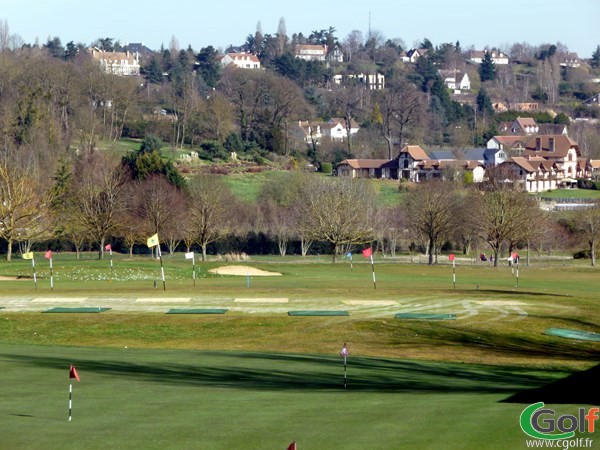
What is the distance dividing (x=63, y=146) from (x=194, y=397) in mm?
95841

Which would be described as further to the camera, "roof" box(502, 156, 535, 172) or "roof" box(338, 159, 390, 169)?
"roof" box(338, 159, 390, 169)

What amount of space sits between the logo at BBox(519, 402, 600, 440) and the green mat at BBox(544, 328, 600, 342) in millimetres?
19750

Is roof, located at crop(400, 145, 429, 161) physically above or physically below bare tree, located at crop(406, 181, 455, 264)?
above

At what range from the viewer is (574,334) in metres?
39.9

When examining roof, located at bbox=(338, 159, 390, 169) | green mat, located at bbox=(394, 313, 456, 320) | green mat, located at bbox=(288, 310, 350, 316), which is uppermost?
roof, located at bbox=(338, 159, 390, 169)

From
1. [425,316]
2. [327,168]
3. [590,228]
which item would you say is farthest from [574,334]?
[327,168]

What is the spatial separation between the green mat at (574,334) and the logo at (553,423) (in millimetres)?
19750

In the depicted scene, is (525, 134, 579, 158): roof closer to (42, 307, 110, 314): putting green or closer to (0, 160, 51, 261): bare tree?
(0, 160, 51, 261): bare tree

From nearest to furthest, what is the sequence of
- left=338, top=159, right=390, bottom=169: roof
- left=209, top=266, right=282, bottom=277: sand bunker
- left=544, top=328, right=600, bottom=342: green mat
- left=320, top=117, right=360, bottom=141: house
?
left=544, top=328, right=600, bottom=342: green mat < left=209, top=266, right=282, bottom=277: sand bunker < left=338, top=159, right=390, bottom=169: roof < left=320, top=117, right=360, bottom=141: house

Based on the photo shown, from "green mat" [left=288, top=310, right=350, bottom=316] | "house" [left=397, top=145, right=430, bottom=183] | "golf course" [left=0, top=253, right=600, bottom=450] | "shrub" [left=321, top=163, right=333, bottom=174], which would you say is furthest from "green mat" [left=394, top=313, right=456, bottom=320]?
"house" [left=397, top=145, right=430, bottom=183]

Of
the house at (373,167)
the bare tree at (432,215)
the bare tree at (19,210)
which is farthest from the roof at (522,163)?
the bare tree at (19,210)

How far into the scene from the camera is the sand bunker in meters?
66.6

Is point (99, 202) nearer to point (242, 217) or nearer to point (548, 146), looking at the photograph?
point (242, 217)

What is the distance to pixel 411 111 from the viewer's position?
582ft
